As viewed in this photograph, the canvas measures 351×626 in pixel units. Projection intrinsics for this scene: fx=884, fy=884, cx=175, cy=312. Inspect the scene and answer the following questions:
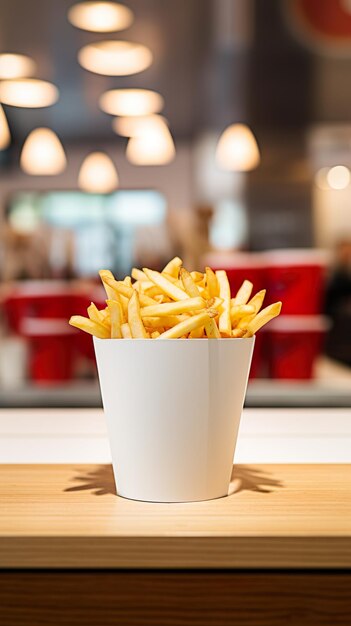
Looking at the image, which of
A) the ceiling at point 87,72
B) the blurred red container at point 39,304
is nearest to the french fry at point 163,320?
the blurred red container at point 39,304

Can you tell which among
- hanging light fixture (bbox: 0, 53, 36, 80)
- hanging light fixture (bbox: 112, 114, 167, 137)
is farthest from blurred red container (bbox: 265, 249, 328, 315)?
hanging light fixture (bbox: 112, 114, 167, 137)

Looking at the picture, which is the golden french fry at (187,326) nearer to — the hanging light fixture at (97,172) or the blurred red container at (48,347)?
the blurred red container at (48,347)

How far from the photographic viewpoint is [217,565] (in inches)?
25.3

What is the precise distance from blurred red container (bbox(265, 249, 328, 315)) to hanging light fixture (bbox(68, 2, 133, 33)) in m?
1.75

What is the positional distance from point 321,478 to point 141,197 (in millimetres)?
9904

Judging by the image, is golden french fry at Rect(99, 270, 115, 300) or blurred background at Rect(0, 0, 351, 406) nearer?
golden french fry at Rect(99, 270, 115, 300)

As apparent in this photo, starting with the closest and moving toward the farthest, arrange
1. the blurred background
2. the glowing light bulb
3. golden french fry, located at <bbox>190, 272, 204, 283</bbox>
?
golden french fry, located at <bbox>190, 272, 204, 283</bbox> → the blurred background → the glowing light bulb

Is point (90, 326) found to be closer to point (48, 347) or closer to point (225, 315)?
point (225, 315)

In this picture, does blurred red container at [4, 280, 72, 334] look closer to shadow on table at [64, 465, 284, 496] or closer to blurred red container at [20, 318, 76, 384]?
blurred red container at [20, 318, 76, 384]

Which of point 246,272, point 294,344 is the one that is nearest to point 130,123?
point 246,272

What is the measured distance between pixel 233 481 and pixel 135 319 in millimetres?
196

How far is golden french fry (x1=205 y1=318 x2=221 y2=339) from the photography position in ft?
2.52

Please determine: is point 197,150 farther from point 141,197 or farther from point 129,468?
point 129,468

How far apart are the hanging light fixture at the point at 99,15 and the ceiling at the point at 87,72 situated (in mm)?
1064
